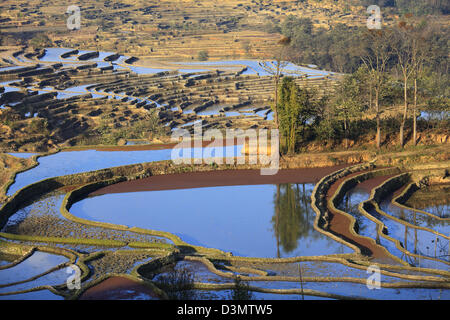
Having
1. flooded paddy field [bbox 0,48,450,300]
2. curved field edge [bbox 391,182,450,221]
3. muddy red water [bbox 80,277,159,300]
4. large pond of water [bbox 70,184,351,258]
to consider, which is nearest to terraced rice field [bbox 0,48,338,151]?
flooded paddy field [bbox 0,48,450,300]

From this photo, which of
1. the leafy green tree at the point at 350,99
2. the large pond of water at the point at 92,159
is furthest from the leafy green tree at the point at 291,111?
the large pond of water at the point at 92,159

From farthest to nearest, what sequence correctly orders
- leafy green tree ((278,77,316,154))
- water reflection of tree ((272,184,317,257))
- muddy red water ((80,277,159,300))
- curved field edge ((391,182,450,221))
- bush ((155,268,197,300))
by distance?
leafy green tree ((278,77,316,154))
curved field edge ((391,182,450,221))
water reflection of tree ((272,184,317,257))
muddy red water ((80,277,159,300))
bush ((155,268,197,300))

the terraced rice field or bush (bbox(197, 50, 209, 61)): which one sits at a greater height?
the terraced rice field

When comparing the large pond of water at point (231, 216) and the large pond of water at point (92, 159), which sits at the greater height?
the large pond of water at point (92, 159)

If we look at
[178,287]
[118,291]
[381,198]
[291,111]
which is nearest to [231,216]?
[381,198]

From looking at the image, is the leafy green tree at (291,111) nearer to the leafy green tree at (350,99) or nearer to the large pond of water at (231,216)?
the leafy green tree at (350,99)

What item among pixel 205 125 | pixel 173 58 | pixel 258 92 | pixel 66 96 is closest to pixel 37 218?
pixel 205 125

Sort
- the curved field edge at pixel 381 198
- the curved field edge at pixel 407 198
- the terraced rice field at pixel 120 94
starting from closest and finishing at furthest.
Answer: the curved field edge at pixel 381 198 → the curved field edge at pixel 407 198 → the terraced rice field at pixel 120 94

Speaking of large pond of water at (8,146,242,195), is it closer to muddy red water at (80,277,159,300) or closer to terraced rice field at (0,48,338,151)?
terraced rice field at (0,48,338,151)
